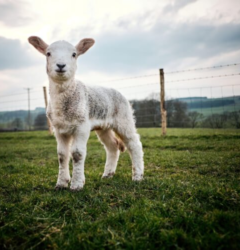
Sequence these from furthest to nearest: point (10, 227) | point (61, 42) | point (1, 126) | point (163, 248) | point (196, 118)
A: point (1, 126) → point (196, 118) → point (61, 42) → point (10, 227) → point (163, 248)

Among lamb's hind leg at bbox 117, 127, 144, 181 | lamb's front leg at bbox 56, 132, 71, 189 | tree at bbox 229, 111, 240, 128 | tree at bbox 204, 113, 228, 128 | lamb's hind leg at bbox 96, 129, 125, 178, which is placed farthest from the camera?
tree at bbox 204, 113, 228, 128

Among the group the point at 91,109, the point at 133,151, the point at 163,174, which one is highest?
the point at 91,109

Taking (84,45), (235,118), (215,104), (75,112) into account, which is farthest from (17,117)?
(75,112)

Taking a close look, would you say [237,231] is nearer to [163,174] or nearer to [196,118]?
[163,174]

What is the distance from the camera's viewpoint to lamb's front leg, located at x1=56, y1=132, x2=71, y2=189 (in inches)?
166

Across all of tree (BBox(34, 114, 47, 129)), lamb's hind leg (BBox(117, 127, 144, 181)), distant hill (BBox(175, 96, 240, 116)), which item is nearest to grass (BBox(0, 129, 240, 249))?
lamb's hind leg (BBox(117, 127, 144, 181))

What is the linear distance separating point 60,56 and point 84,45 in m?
0.85

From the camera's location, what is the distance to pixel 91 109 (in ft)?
14.5

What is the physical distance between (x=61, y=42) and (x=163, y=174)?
3.36 metres

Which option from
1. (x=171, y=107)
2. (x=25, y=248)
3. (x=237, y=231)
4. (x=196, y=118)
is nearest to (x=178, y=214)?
(x=237, y=231)

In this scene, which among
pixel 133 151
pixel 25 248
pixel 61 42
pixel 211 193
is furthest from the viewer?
pixel 133 151

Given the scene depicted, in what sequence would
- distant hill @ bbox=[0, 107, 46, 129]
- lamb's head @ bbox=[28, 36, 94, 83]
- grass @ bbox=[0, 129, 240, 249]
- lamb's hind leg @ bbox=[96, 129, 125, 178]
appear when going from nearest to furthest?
1. grass @ bbox=[0, 129, 240, 249]
2. lamb's head @ bbox=[28, 36, 94, 83]
3. lamb's hind leg @ bbox=[96, 129, 125, 178]
4. distant hill @ bbox=[0, 107, 46, 129]

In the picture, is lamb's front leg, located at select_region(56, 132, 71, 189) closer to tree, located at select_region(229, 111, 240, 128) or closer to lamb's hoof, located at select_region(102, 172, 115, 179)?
lamb's hoof, located at select_region(102, 172, 115, 179)

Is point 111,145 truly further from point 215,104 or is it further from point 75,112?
point 215,104
